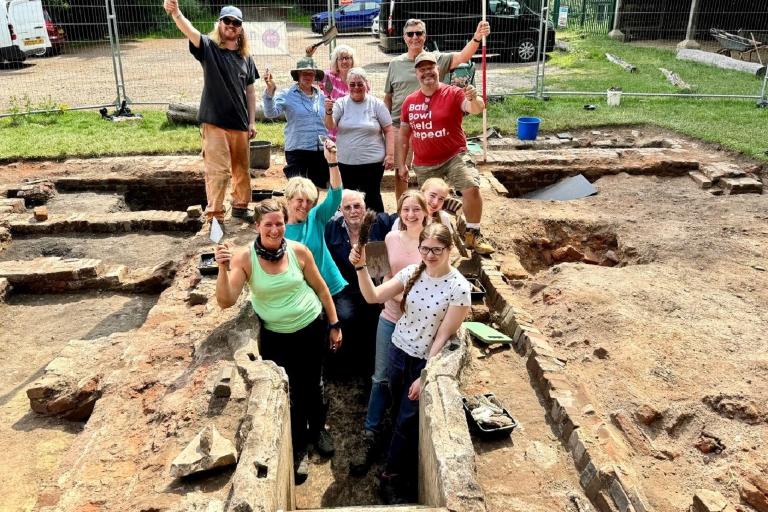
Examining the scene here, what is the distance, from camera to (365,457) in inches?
167

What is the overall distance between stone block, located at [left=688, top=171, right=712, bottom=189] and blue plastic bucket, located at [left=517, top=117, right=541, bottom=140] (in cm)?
251

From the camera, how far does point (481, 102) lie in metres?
5.48

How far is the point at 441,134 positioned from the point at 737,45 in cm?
1385

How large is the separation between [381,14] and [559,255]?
10.6 m

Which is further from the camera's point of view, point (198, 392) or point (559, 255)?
point (559, 255)

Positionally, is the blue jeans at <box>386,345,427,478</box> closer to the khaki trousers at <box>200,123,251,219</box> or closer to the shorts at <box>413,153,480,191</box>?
the shorts at <box>413,153,480,191</box>

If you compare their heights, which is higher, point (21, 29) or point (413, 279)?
point (21, 29)

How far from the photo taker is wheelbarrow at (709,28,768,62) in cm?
1576

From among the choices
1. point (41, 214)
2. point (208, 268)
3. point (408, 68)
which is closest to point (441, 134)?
point (408, 68)

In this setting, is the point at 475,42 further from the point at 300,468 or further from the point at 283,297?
the point at 300,468

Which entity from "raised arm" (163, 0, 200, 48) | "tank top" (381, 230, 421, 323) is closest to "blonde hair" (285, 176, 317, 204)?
"tank top" (381, 230, 421, 323)

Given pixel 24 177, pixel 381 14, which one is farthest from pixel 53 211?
pixel 381 14

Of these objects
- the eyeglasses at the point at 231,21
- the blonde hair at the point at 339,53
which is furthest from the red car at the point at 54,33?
the blonde hair at the point at 339,53

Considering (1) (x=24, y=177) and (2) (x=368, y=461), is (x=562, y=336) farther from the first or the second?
(1) (x=24, y=177)
